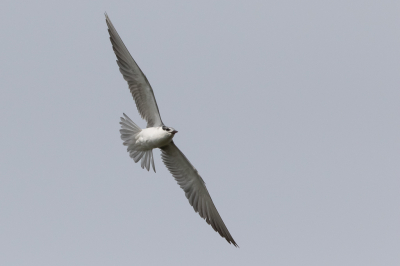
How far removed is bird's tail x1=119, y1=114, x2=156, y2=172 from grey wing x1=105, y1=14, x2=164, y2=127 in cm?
55

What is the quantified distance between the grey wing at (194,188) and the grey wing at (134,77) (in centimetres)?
135

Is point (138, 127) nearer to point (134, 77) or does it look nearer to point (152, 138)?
point (152, 138)

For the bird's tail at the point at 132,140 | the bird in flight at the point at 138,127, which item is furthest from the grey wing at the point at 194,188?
the bird's tail at the point at 132,140

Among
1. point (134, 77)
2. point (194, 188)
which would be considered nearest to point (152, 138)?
point (134, 77)

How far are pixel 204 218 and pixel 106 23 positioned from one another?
594cm

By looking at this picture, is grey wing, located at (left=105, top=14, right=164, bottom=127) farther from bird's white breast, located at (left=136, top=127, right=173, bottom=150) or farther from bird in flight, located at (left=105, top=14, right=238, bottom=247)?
bird's white breast, located at (left=136, top=127, right=173, bottom=150)

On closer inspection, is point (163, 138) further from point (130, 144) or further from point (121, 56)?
point (121, 56)

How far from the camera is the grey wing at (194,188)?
54.0 ft

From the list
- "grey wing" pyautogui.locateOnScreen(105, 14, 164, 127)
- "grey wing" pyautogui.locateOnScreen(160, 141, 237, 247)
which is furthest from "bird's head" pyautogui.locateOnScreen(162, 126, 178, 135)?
"grey wing" pyautogui.locateOnScreen(160, 141, 237, 247)

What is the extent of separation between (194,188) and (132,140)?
2.54 meters

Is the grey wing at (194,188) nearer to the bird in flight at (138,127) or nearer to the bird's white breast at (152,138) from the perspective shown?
the bird in flight at (138,127)

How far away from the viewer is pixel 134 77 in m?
15.4

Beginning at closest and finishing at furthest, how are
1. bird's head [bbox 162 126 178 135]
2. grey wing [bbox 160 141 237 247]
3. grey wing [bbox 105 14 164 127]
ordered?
bird's head [bbox 162 126 178 135]
grey wing [bbox 105 14 164 127]
grey wing [bbox 160 141 237 247]

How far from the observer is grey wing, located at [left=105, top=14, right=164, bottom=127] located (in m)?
15.3
